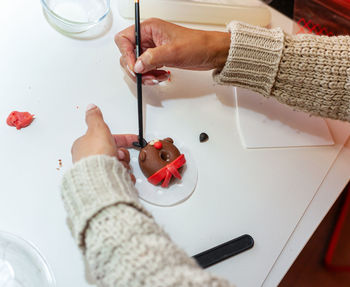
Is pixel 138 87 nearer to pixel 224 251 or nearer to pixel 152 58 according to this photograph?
pixel 152 58

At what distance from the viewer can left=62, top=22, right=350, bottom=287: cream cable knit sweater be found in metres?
0.44

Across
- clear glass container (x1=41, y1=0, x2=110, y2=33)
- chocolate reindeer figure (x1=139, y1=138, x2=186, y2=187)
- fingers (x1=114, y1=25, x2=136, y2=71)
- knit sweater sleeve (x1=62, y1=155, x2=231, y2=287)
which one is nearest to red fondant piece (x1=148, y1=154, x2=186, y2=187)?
chocolate reindeer figure (x1=139, y1=138, x2=186, y2=187)

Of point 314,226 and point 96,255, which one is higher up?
point 96,255

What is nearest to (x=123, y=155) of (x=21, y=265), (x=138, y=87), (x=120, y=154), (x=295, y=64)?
(x=120, y=154)

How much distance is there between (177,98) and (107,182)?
33cm

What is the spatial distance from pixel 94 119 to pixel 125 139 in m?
0.07

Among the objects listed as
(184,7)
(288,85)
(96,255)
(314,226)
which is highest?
(184,7)

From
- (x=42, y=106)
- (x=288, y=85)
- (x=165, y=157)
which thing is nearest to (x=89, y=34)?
(x=42, y=106)

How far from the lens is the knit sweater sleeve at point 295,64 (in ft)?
2.24

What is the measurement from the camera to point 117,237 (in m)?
0.46

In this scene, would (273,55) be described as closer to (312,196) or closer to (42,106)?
(312,196)

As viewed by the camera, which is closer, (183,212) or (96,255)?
(96,255)

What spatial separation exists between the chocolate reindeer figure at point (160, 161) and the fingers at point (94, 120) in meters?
0.09

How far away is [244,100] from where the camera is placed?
0.80 metres
